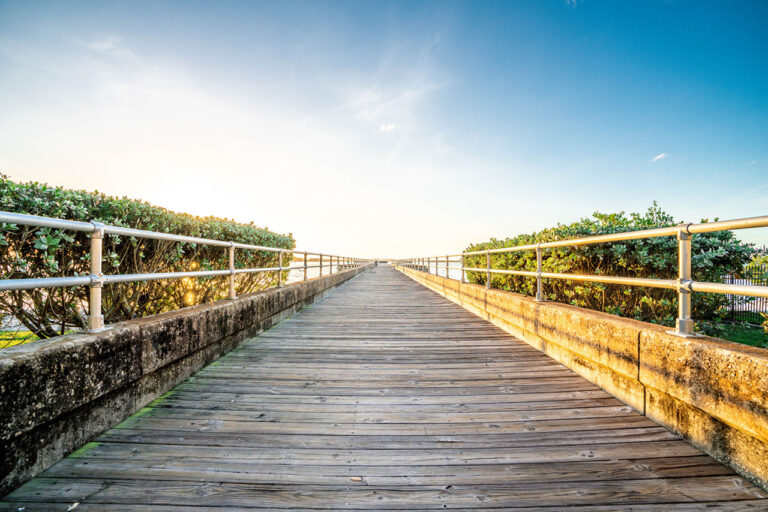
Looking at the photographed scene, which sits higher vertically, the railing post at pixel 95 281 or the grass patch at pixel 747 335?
the railing post at pixel 95 281

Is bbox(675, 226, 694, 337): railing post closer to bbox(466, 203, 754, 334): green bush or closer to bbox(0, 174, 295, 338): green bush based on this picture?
bbox(466, 203, 754, 334): green bush

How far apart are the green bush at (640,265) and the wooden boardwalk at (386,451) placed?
8.65ft

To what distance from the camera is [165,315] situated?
3.16m

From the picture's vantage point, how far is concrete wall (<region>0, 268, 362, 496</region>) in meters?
1.68

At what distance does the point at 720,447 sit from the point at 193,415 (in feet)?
11.3

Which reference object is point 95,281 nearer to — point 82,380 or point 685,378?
point 82,380

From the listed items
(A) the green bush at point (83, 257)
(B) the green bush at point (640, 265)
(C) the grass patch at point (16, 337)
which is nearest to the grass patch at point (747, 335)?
(B) the green bush at point (640, 265)

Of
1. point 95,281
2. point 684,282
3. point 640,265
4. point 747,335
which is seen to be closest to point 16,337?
point 95,281

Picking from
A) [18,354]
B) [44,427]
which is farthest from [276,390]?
[18,354]

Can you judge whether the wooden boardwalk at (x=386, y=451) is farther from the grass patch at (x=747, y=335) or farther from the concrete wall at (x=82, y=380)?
the grass patch at (x=747, y=335)

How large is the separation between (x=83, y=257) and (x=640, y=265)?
7.48m

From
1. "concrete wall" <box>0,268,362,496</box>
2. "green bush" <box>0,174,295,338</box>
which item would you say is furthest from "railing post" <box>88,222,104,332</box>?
"green bush" <box>0,174,295,338</box>

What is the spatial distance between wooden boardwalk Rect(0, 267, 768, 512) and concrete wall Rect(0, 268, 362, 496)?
0.10 meters

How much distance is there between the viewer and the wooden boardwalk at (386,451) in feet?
5.45
